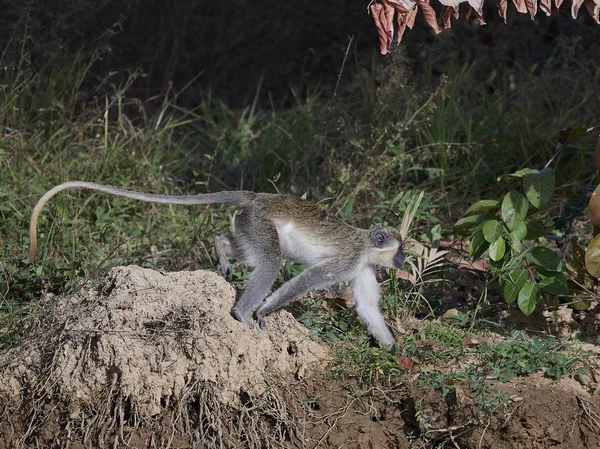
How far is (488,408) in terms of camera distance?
443cm

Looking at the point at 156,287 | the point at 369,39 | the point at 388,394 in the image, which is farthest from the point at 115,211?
the point at 369,39

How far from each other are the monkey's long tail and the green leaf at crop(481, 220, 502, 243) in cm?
131

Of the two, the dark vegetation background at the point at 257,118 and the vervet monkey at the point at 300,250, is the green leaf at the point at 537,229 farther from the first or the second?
the dark vegetation background at the point at 257,118

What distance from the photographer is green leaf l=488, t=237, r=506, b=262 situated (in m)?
5.02

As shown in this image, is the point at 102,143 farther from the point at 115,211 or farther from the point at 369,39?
the point at 369,39

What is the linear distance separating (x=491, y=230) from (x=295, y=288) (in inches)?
44.8

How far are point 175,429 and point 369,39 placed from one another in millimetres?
5778

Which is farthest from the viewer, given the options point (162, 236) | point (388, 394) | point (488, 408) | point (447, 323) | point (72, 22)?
point (72, 22)

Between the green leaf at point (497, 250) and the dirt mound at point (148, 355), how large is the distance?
3.49 feet

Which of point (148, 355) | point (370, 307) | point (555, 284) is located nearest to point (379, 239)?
point (370, 307)

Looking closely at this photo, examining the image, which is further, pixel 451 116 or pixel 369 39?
pixel 369 39

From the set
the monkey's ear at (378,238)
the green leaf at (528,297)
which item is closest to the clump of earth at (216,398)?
the green leaf at (528,297)

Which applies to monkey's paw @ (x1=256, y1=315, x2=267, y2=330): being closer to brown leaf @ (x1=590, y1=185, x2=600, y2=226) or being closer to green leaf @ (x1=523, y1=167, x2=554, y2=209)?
green leaf @ (x1=523, y1=167, x2=554, y2=209)

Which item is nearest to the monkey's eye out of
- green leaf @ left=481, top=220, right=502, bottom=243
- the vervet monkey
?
the vervet monkey
